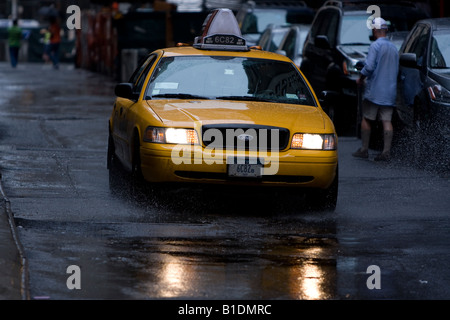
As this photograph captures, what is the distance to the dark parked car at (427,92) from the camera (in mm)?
13297

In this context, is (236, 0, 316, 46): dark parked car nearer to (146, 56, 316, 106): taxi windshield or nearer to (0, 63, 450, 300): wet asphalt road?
(0, 63, 450, 300): wet asphalt road

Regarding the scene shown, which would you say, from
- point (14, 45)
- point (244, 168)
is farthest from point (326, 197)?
point (14, 45)

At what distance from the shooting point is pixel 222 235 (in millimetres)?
8953

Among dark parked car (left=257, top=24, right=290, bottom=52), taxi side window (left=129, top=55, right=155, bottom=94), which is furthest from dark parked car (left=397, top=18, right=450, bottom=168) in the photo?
dark parked car (left=257, top=24, right=290, bottom=52)

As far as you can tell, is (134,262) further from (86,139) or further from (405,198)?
(86,139)

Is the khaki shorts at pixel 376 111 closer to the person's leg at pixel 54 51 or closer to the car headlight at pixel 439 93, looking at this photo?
the car headlight at pixel 439 93

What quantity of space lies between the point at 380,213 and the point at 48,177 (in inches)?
147

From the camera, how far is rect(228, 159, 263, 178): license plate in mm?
9758

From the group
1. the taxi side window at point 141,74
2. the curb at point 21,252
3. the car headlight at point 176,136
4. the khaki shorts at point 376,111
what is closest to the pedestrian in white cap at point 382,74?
the khaki shorts at point 376,111

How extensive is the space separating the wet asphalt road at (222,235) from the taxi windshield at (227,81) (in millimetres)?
984

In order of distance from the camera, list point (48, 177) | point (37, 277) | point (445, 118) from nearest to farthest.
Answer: point (37, 277)
point (48, 177)
point (445, 118)

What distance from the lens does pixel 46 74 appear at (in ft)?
121
